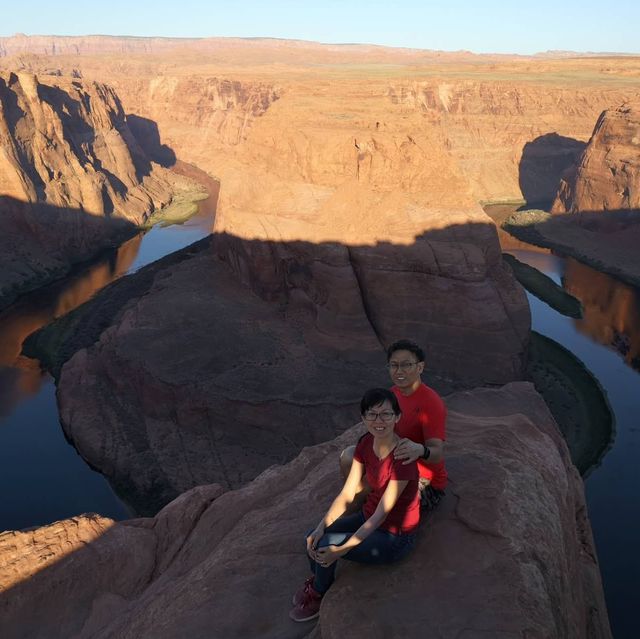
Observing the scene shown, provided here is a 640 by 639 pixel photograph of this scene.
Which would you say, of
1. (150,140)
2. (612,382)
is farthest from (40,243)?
(150,140)

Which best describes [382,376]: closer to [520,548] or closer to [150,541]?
[150,541]

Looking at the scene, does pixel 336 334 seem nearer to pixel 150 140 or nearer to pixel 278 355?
pixel 278 355

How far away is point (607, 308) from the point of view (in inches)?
1656

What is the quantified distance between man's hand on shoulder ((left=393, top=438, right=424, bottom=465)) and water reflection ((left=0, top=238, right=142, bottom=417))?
2960 centimetres

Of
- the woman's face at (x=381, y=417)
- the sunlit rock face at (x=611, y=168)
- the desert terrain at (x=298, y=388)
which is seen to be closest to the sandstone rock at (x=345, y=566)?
the desert terrain at (x=298, y=388)

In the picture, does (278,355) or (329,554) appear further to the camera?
(278,355)

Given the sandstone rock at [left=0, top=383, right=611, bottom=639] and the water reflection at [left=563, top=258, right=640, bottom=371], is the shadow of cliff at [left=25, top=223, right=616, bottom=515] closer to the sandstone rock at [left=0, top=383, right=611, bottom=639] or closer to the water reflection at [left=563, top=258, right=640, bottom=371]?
the sandstone rock at [left=0, top=383, right=611, bottom=639]

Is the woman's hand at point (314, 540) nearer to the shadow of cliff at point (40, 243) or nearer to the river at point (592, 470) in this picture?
the river at point (592, 470)

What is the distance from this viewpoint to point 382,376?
965 inches

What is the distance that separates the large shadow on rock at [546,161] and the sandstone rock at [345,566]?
231 ft

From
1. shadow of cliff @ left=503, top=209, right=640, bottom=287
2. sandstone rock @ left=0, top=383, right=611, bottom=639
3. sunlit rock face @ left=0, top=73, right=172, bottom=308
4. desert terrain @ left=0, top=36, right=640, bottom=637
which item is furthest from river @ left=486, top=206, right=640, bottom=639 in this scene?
sunlit rock face @ left=0, top=73, right=172, bottom=308

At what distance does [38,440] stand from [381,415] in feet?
85.6

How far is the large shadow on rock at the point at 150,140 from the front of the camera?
96.1 meters

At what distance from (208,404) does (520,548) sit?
18668 mm
